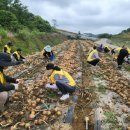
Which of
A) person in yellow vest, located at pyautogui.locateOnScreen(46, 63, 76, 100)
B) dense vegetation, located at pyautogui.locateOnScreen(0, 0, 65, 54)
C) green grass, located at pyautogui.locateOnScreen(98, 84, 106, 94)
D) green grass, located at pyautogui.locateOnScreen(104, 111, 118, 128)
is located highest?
dense vegetation, located at pyautogui.locateOnScreen(0, 0, 65, 54)

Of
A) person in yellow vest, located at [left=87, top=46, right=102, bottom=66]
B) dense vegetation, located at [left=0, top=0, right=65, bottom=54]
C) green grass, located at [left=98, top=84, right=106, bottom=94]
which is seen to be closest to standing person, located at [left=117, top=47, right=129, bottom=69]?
person in yellow vest, located at [left=87, top=46, right=102, bottom=66]

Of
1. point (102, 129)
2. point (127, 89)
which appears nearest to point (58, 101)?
point (102, 129)

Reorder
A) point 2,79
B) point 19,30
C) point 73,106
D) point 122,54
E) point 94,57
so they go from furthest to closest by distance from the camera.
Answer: point 19,30 < point 122,54 < point 94,57 < point 73,106 < point 2,79

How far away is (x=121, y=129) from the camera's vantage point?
22.2 ft

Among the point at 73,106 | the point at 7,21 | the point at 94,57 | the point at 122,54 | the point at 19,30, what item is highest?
the point at 7,21

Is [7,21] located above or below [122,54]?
above

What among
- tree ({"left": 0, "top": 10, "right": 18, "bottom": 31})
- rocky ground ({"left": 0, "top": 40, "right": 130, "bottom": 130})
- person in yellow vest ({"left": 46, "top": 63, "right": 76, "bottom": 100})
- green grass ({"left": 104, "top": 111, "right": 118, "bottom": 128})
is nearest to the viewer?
rocky ground ({"left": 0, "top": 40, "right": 130, "bottom": 130})

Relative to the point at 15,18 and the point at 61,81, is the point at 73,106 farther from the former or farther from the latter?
the point at 15,18

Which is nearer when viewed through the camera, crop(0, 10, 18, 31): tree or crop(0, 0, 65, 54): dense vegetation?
crop(0, 0, 65, 54): dense vegetation

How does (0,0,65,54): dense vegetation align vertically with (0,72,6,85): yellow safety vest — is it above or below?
above

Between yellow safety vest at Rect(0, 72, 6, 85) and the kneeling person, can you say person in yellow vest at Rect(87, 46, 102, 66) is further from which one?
yellow safety vest at Rect(0, 72, 6, 85)

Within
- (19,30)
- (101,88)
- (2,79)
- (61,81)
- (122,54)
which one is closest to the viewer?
(2,79)

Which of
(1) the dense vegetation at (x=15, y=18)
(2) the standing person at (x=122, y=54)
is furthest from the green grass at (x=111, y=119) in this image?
(1) the dense vegetation at (x=15, y=18)

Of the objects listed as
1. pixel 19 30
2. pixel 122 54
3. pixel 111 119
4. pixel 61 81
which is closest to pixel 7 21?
pixel 19 30
